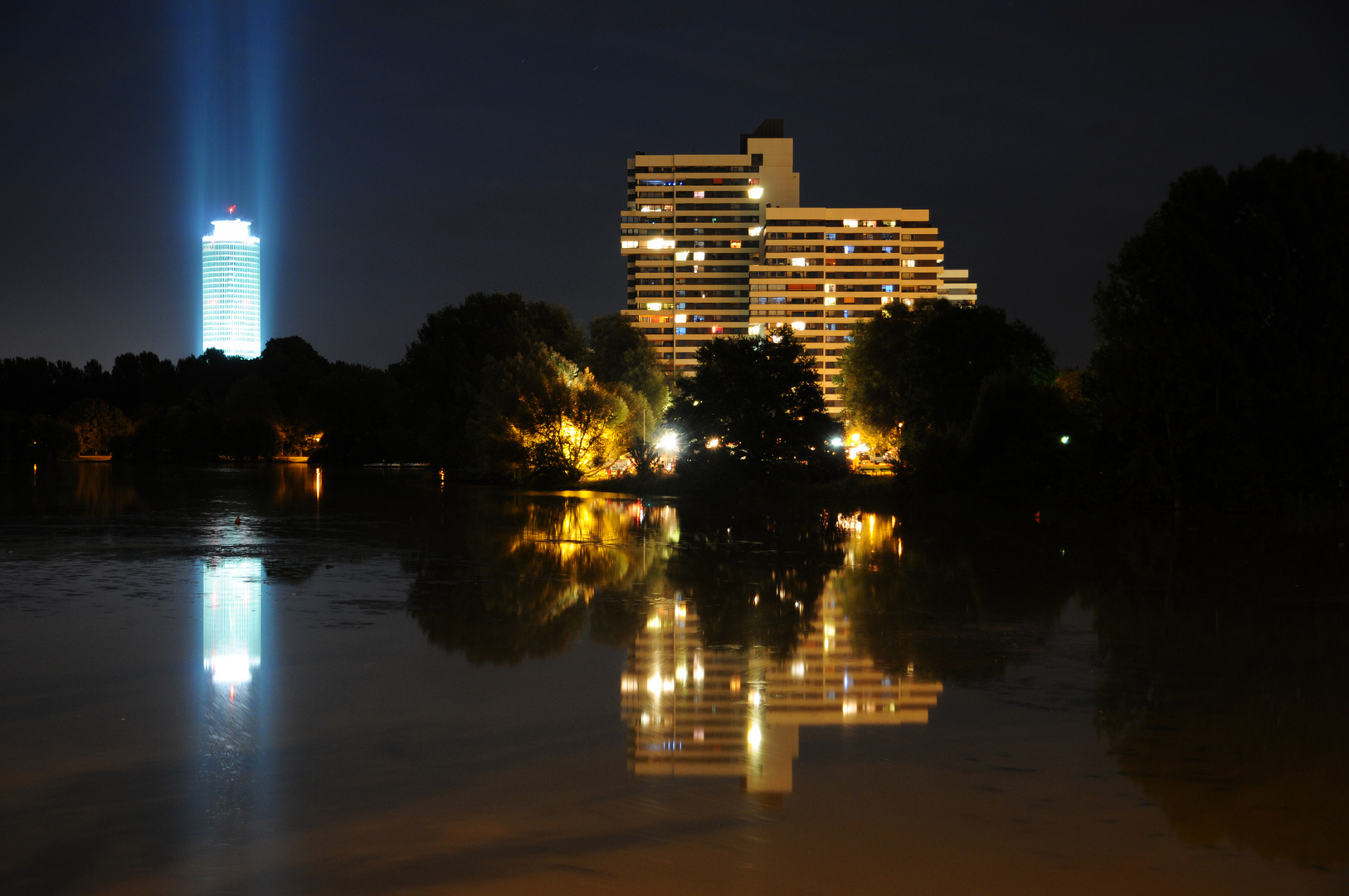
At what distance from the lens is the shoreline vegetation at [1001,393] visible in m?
41.7

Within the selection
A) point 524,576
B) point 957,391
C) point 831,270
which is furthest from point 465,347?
point 831,270

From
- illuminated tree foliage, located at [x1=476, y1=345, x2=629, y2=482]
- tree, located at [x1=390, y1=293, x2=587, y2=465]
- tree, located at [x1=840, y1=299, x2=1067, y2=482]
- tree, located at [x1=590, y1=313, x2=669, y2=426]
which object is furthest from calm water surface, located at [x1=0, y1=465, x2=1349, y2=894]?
tree, located at [x1=590, y1=313, x2=669, y2=426]

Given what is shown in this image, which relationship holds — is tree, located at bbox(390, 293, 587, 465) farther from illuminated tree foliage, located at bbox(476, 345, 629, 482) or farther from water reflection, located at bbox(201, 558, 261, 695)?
water reflection, located at bbox(201, 558, 261, 695)

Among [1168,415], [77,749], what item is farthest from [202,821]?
[1168,415]

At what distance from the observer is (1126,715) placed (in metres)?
10.4

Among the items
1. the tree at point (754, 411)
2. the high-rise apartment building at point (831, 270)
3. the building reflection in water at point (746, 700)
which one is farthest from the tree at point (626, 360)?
the high-rise apartment building at point (831, 270)

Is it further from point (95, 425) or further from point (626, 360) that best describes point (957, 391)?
point (95, 425)

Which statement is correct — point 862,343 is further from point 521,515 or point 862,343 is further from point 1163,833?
point 1163,833

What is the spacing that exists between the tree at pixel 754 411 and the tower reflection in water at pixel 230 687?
37.9m

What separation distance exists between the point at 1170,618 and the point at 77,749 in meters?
14.3

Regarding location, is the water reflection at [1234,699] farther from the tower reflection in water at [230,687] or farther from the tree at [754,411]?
the tree at [754,411]

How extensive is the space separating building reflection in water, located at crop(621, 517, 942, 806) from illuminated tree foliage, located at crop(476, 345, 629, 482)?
4895 centimetres

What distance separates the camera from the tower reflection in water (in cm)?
802

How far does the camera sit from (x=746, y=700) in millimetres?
10914
